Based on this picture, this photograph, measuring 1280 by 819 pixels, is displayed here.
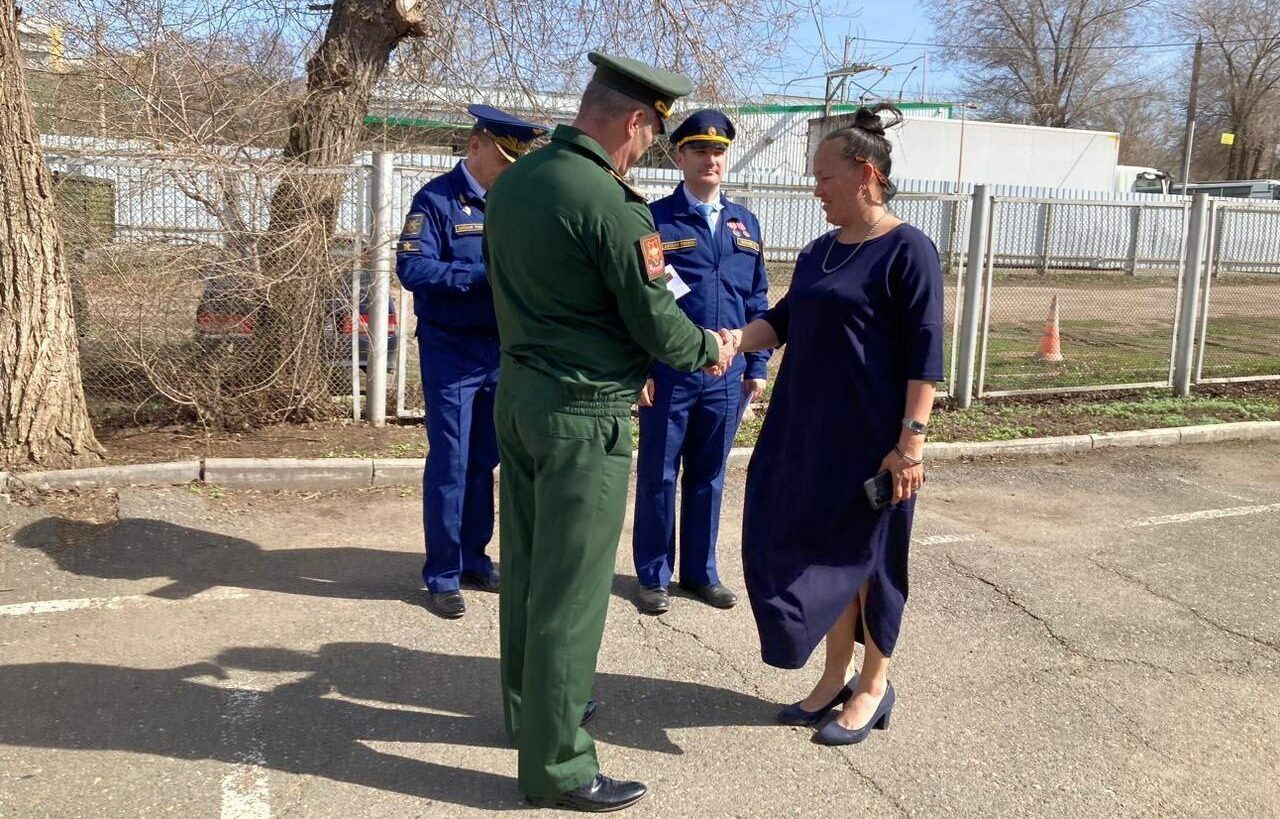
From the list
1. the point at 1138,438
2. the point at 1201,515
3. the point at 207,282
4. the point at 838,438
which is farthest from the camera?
the point at 1138,438

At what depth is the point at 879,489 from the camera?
347 centimetres

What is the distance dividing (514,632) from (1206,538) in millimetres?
4599

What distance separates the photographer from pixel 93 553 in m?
5.26

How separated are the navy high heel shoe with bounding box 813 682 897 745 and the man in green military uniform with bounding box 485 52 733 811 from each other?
2.74 feet

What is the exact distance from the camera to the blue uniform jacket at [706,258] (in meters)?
4.80

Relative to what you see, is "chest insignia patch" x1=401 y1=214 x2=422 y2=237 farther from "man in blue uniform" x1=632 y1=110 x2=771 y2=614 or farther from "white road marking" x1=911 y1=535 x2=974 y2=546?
"white road marking" x1=911 y1=535 x2=974 y2=546

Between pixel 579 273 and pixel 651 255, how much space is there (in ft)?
0.67

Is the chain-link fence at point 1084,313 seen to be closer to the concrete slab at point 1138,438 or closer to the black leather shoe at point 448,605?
the concrete slab at point 1138,438

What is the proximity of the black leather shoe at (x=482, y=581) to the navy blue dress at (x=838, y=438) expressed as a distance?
70.2 inches

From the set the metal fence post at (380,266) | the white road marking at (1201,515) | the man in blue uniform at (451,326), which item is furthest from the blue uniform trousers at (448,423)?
the white road marking at (1201,515)

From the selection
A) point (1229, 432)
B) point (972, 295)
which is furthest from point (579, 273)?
point (1229, 432)

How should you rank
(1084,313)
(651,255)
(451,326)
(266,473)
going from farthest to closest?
(1084,313) → (266,473) → (451,326) → (651,255)

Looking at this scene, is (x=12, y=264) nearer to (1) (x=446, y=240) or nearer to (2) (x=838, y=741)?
(1) (x=446, y=240)

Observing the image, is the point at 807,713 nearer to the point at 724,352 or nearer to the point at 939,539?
the point at 724,352
